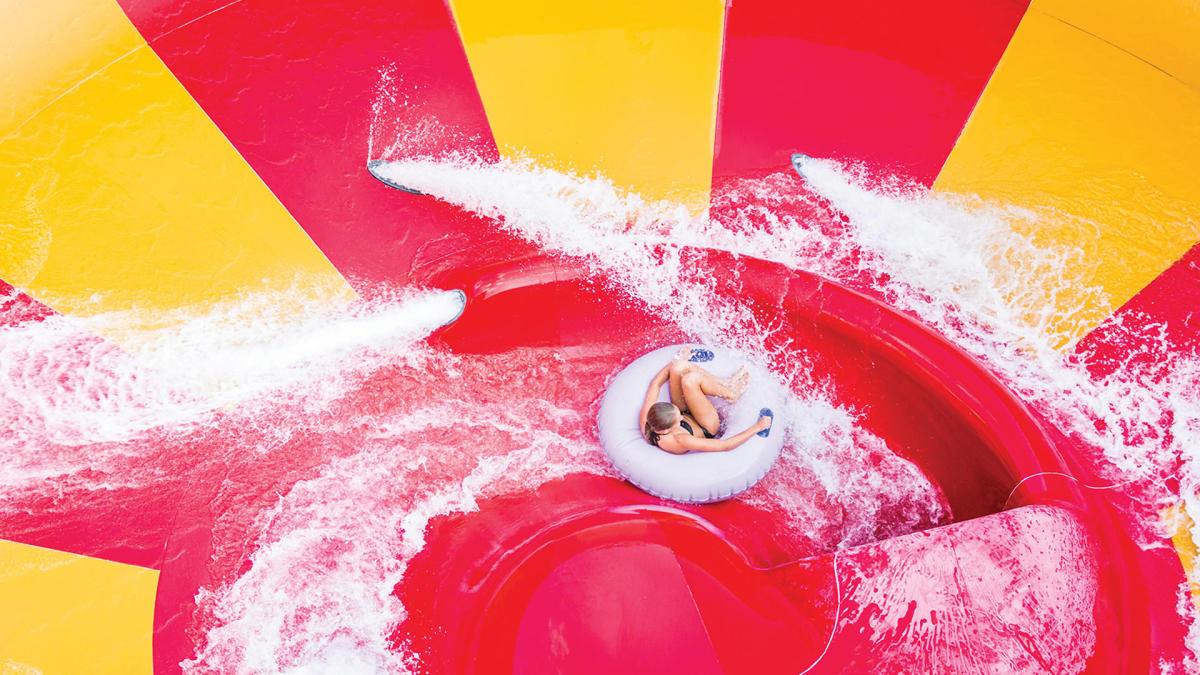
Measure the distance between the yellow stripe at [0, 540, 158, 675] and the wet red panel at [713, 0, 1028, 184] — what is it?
7.44ft

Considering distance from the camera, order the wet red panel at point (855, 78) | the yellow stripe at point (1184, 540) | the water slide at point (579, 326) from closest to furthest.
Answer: the yellow stripe at point (1184, 540) → the water slide at point (579, 326) → the wet red panel at point (855, 78)

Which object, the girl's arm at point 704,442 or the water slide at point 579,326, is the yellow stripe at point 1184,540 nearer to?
the water slide at point 579,326

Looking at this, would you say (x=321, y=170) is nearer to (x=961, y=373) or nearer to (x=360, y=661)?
(x=360, y=661)

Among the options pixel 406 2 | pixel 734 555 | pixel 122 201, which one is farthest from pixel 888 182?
pixel 122 201

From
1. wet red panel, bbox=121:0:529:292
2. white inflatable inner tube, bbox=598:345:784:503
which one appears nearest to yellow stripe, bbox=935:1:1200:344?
white inflatable inner tube, bbox=598:345:784:503

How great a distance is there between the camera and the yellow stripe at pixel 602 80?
2.52 meters

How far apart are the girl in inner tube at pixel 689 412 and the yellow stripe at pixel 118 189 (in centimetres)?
115

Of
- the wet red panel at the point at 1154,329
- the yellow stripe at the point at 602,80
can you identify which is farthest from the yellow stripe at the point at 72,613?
the wet red panel at the point at 1154,329

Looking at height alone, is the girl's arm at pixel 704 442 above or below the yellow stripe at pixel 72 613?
above

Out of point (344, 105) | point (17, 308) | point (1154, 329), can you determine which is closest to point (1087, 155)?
point (1154, 329)

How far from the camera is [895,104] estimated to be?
2.47 m

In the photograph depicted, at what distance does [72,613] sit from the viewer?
1.82 m

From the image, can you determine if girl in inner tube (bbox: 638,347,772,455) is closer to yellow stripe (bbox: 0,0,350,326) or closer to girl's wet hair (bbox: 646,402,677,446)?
girl's wet hair (bbox: 646,402,677,446)

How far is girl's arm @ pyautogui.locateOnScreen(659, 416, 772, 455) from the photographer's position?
201cm
